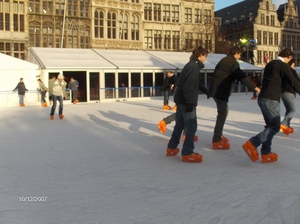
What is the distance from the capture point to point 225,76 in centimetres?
577

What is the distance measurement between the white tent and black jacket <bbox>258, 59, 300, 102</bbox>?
17112mm

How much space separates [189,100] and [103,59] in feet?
64.0

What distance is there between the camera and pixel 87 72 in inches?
873

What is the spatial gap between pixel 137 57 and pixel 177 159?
21.0 metres

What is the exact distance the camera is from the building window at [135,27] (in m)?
38.7

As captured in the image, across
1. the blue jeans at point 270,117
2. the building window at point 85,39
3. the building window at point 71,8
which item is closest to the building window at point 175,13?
the building window at point 85,39

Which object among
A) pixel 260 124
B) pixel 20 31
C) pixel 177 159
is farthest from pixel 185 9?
pixel 177 159

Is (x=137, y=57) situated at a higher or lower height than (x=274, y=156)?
higher

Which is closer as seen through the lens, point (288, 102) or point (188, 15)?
point (288, 102)

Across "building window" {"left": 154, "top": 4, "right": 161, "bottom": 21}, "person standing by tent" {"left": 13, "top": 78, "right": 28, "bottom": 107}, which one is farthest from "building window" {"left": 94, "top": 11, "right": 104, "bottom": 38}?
"person standing by tent" {"left": 13, "top": 78, "right": 28, "bottom": 107}

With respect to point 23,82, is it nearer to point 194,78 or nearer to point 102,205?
point 194,78

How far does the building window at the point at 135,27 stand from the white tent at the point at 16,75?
1917 cm

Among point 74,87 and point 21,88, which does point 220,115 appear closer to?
point 21,88

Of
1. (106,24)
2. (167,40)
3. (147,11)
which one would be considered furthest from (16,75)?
(167,40)
